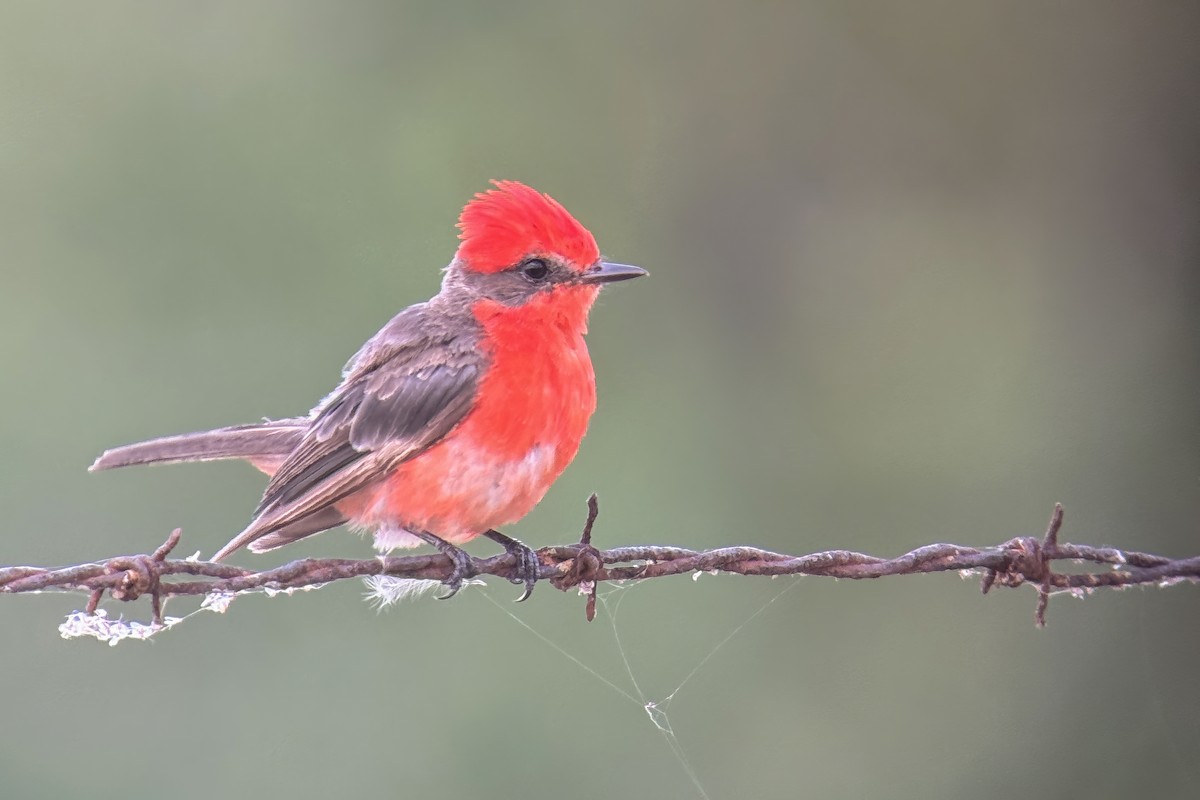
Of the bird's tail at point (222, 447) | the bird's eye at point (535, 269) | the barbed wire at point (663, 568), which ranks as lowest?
the bird's tail at point (222, 447)

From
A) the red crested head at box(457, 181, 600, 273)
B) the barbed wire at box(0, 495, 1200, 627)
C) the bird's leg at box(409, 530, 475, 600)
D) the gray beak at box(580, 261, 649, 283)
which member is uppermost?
the red crested head at box(457, 181, 600, 273)

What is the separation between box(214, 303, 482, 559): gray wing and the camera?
412cm

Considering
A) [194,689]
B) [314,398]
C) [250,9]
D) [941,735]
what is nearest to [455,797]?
[194,689]

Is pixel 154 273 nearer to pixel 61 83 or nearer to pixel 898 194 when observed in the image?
pixel 61 83

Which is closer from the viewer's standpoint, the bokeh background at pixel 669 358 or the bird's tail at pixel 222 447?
the bird's tail at pixel 222 447

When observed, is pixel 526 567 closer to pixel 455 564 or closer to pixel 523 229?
pixel 455 564

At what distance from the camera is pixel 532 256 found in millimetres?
4555

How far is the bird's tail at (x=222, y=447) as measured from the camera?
4305 mm

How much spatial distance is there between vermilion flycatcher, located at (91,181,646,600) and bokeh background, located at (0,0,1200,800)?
4.96 feet

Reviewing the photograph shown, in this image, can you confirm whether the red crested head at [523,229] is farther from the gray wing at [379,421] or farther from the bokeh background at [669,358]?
the bokeh background at [669,358]

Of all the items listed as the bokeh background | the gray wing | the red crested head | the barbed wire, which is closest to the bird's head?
the red crested head

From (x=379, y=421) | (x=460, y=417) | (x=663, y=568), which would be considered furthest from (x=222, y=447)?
(x=663, y=568)

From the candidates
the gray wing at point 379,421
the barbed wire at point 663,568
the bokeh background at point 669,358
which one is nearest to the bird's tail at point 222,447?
the gray wing at point 379,421

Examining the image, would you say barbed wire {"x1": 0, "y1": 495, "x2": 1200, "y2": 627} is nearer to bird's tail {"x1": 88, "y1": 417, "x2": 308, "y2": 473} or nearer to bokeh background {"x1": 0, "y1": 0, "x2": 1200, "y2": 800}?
bird's tail {"x1": 88, "y1": 417, "x2": 308, "y2": 473}
